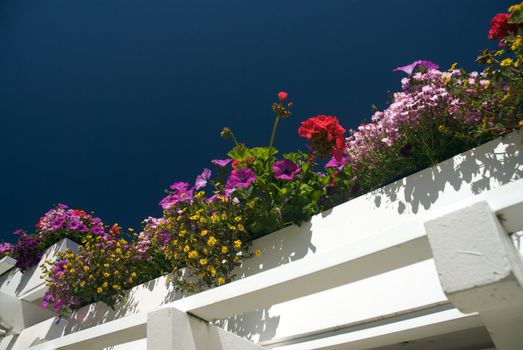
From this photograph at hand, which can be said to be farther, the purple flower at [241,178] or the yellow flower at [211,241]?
the purple flower at [241,178]

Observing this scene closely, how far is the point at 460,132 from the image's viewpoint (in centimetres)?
249

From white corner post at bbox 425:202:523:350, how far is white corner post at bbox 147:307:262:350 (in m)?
0.72

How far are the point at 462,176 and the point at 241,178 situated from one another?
1331 mm

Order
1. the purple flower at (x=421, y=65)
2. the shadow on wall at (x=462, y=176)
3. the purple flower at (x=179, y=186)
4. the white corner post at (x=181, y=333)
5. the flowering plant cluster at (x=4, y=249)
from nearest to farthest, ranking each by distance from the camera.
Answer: the white corner post at (x=181, y=333)
the shadow on wall at (x=462, y=176)
the purple flower at (x=421, y=65)
the purple flower at (x=179, y=186)
the flowering plant cluster at (x=4, y=249)

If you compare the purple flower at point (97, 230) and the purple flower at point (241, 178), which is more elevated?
the purple flower at point (97, 230)

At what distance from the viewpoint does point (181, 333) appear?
4.13 feet

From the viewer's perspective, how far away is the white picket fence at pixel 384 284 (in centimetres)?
83

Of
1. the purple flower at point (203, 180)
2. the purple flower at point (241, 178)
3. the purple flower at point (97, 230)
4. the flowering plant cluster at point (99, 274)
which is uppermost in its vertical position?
the purple flower at point (97, 230)

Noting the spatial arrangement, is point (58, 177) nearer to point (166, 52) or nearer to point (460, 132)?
point (166, 52)

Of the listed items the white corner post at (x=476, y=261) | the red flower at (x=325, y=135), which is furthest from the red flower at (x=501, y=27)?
the white corner post at (x=476, y=261)

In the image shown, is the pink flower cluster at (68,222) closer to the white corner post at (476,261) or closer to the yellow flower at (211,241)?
the yellow flower at (211,241)

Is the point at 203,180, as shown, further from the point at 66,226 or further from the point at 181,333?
the point at 66,226

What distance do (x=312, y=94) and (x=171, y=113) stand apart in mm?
2125

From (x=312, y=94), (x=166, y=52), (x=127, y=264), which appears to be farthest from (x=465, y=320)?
(x=166, y=52)
